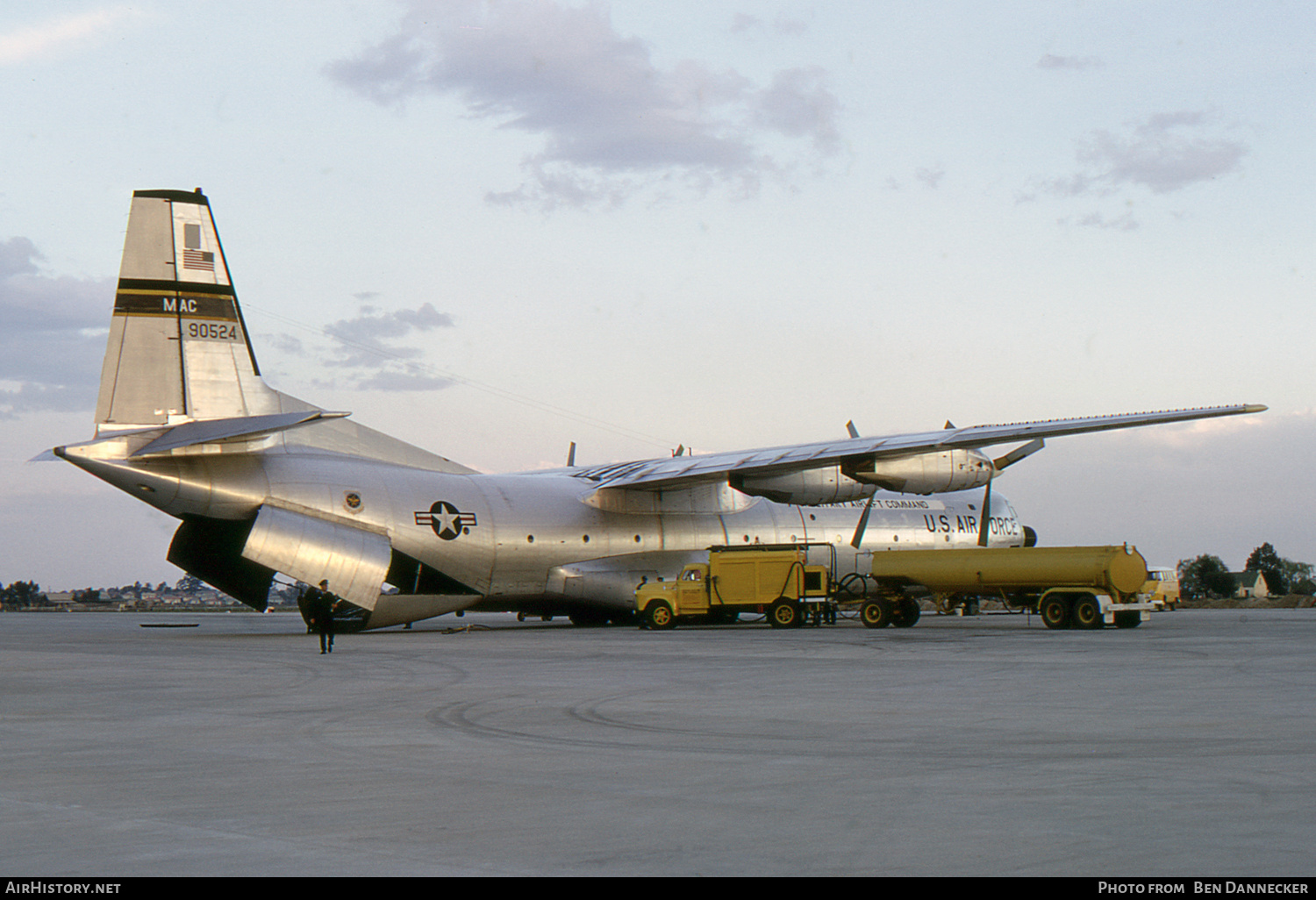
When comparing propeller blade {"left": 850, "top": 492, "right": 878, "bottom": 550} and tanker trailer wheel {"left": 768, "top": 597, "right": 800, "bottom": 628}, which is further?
propeller blade {"left": 850, "top": 492, "right": 878, "bottom": 550}

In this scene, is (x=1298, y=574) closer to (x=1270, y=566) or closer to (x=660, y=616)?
(x=1270, y=566)

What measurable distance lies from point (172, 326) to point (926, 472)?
17.6 meters

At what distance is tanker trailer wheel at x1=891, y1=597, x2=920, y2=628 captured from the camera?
1215 inches

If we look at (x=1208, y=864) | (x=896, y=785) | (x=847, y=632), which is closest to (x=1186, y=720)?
(x=896, y=785)

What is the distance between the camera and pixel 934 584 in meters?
30.8

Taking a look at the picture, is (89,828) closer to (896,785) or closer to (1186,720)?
(896,785)

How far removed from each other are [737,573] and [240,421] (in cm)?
1253

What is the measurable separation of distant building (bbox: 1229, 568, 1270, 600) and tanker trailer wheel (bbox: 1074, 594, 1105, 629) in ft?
294

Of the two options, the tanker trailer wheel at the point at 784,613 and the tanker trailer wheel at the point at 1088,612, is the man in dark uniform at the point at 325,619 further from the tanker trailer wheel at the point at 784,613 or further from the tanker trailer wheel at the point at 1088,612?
the tanker trailer wheel at the point at 1088,612

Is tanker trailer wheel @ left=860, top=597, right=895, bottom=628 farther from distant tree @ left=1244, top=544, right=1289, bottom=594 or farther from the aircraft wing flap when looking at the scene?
distant tree @ left=1244, top=544, right=1289, bottom=594

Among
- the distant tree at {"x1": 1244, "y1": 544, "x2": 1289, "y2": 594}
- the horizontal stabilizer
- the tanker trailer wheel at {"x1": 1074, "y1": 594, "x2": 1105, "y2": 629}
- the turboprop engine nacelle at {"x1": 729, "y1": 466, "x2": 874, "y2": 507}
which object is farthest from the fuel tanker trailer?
the distant tree at {"x1": 1244, "y1": 544, "x2": 1289, "y2": 594}

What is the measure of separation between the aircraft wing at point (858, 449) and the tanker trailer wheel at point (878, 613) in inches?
144

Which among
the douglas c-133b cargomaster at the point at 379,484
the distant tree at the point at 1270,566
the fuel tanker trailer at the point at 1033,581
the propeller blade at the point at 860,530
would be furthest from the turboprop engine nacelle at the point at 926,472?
the distant tree at the point at 1270,566

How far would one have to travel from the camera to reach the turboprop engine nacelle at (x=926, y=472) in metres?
30.5
